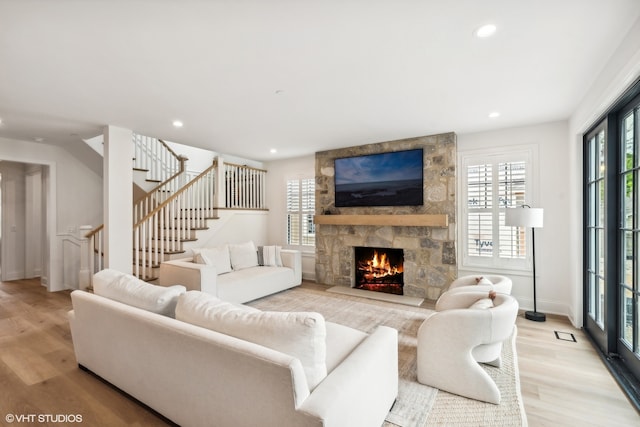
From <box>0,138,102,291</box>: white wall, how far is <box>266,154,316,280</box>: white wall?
351 centimetres

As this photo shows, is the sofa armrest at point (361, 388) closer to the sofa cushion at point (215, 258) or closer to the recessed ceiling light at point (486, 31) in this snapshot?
the recessed ceiling light at point (486, 31)

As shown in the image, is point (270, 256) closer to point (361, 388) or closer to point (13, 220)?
point (361, 388)

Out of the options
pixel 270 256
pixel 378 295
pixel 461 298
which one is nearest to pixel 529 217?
pixel 461 298

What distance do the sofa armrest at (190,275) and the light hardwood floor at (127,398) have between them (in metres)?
1.20

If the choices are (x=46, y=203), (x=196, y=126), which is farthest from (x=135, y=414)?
(x=46, y=203)

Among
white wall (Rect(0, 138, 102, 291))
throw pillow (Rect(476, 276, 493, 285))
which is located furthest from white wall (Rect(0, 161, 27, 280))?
throw pillow (Rect(476, 276, 493, 285))

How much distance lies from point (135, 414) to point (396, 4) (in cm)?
301

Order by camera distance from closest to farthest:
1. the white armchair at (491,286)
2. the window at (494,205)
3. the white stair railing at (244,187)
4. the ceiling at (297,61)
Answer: the ceiling at (297,61) → the white armchair at (491,286) → the window at (494,205) → the white stair railing at (244,187)

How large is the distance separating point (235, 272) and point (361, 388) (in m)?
3.59

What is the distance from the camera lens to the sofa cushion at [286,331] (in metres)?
1.42

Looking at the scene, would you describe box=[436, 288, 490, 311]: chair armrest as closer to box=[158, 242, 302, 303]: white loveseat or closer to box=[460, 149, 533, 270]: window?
box=[460, 149, 533, 270]: window

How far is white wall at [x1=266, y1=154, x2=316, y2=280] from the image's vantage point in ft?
19.8

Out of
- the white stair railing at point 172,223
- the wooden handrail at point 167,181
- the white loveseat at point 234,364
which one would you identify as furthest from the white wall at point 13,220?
the white loveseat at point 234,364

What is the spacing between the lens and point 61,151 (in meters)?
5.24
